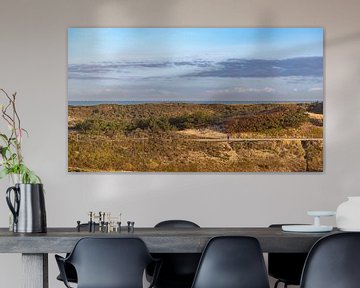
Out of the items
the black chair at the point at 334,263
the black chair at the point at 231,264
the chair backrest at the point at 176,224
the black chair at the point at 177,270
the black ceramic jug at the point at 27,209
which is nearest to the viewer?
the black chair at the point at 334,263

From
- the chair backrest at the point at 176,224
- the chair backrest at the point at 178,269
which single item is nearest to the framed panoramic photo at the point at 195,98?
the chair backrest at the point at 176,224

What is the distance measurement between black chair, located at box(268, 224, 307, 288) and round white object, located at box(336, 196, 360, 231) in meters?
0.76

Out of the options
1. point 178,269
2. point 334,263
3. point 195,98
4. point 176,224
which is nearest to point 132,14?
point 195,98

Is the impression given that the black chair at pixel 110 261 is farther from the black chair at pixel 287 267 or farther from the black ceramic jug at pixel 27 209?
the black chair at pixel 287 267

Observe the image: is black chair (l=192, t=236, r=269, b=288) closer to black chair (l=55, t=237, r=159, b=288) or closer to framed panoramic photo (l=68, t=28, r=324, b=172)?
black chair (l=55, t=237, r=159, b=288)

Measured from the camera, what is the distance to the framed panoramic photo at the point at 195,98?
6.21 metres

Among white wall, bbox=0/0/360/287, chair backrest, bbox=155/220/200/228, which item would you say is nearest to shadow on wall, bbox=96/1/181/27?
white wall, bbox=0/0/360/287

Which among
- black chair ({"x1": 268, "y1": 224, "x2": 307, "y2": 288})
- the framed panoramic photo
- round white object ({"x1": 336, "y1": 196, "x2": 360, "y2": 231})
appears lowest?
black chair ({"x1": 268, "y1": 224, "x2": 307, "y2": 288})

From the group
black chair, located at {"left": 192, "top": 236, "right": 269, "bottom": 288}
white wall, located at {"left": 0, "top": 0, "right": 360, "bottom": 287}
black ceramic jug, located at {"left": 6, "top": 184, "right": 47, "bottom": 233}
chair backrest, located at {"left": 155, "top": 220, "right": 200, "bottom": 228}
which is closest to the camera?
black chair, located at {"left": 192, "top": 236, "right": 269, "bottom": 288}

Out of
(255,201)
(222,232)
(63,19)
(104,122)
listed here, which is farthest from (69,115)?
(222,232)

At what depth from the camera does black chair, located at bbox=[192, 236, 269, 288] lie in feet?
12.8

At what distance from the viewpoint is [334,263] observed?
12.5ft

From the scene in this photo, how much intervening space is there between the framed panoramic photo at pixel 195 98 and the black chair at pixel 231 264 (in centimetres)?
231

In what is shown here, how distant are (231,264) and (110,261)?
0.60m
